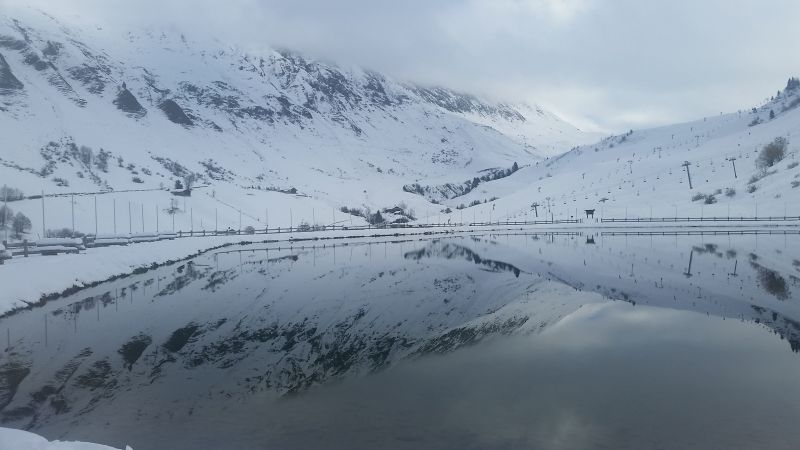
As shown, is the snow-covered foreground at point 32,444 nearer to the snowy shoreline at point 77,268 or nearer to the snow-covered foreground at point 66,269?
the snowy shoreline at point 77,268

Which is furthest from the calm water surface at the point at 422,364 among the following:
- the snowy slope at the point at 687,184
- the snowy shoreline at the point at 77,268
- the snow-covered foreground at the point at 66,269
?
the snowy slope at the point at 687,184

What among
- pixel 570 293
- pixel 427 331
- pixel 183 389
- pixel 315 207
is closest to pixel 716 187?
pixel 315 207

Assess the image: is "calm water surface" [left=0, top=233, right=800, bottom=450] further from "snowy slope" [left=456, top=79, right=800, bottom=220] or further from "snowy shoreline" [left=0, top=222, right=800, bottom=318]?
"snowy slope" [left=456, top=79, right=800, bottom=220]

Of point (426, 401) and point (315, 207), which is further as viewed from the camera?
point (315, 207)

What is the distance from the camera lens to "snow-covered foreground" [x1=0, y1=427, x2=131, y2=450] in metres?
11.2

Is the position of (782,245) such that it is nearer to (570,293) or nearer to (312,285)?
(570,293)

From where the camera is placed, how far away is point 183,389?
682 inches

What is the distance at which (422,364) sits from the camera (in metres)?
19.1

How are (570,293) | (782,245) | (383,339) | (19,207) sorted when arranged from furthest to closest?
(19,207), (782,245), (570,293), (383,339)

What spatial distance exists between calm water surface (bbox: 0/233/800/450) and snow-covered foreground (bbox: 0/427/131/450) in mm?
1715

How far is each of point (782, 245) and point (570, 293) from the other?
115ft

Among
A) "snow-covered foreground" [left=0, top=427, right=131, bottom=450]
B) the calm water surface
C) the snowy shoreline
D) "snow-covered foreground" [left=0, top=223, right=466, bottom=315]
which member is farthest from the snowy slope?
"snow-covered foreground" [left=0, top=427, right=131, bottom=450]

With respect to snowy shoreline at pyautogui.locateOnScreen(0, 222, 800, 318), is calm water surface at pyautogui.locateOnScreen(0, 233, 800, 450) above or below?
below

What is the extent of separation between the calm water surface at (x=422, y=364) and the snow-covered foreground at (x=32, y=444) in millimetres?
1715
